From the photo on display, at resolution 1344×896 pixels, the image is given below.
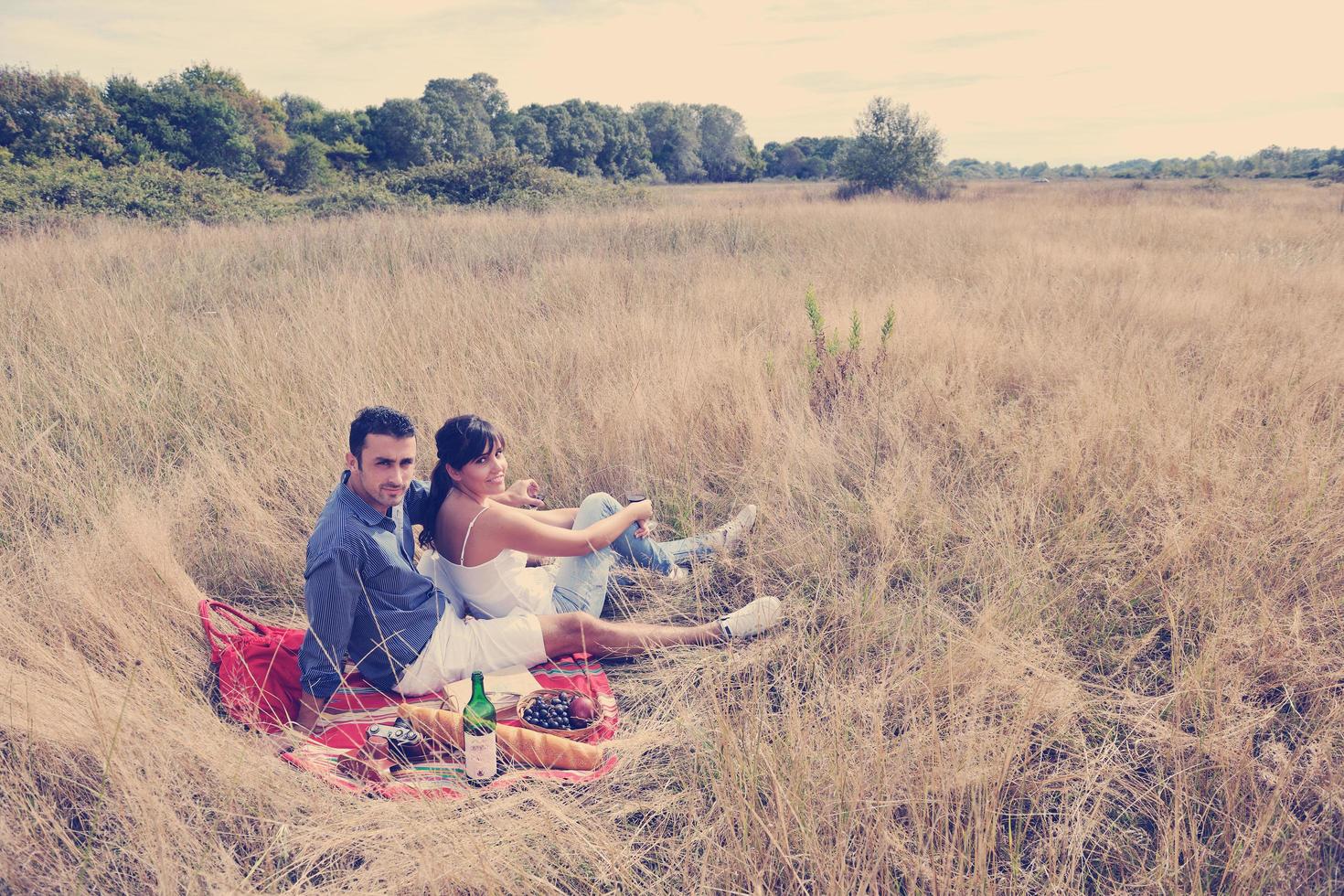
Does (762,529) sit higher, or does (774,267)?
(774,267)

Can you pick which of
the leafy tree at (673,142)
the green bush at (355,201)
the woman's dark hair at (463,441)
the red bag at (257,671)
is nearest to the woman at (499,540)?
the woman's dark hair at (463,441)

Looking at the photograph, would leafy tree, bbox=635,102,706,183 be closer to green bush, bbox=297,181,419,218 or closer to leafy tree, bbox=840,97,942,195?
leafy tree, bbox=840,97,942,195

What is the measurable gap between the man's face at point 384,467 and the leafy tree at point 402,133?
34.7 metres

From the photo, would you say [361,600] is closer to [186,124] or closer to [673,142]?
[186,124]

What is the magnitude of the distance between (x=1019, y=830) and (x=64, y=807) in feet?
8.54

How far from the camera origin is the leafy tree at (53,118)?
19.9 meters

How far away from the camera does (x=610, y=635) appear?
276cm

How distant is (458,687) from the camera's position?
254cm

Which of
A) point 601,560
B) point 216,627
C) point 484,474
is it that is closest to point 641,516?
point 601,560

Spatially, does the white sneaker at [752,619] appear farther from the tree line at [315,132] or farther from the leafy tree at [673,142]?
the leafy tree at [673,142]

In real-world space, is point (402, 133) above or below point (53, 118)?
above

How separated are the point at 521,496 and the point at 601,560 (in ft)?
1.59

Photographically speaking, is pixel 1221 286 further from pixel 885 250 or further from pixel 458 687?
pixel 458 687

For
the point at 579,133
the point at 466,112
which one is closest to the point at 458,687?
the point at 466,112
